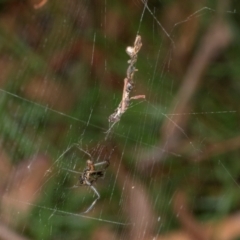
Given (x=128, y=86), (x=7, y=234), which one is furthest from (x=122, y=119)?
(x=7, y=234)

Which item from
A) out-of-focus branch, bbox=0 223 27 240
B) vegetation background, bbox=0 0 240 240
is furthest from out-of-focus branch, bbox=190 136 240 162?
out-of-focus branch, bbox=0 223 27 240

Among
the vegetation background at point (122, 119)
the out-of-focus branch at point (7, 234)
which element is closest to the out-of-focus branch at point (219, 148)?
the vegetation background at point (122, 119)

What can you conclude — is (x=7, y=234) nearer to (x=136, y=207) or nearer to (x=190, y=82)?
(x=136, y=207)

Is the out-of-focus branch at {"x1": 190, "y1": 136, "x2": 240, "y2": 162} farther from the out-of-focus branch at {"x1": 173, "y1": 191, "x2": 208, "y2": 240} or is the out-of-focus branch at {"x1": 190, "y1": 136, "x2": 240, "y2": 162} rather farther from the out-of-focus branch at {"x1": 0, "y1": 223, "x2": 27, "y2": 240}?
the out-of-focus branch at {"x1": 0, "y1": 223, "x2": 27, "y2": 240}

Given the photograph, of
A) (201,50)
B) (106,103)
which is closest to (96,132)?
(106,103)

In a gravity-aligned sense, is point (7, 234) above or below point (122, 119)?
below

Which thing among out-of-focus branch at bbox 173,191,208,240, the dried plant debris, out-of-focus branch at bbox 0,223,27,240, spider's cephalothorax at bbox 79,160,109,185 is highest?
the dried plant debris

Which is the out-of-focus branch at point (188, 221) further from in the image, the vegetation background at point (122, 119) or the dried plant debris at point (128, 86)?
the dried plant debris at point (128, 86)

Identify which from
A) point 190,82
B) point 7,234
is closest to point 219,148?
point 190,82

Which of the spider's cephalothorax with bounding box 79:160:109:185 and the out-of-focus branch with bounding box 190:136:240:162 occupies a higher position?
the out-of-focus branch with bounding box 190:136:240:162
